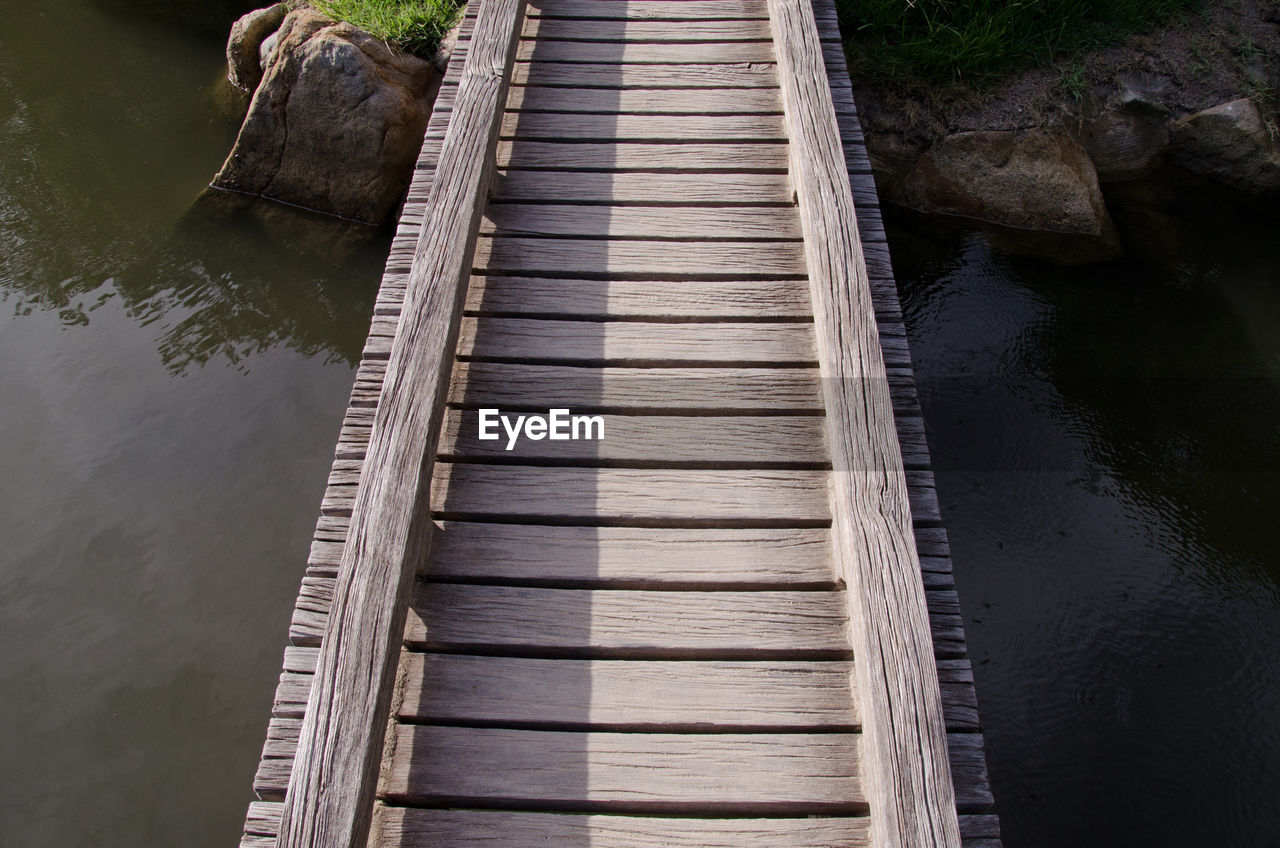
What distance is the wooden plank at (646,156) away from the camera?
3.63m

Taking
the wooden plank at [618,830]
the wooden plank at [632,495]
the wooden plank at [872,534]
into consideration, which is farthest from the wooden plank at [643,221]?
the wooden plank at [618,830]

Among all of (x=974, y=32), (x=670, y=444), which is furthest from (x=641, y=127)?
(x=974, y=32)

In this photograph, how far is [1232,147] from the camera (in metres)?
5.58

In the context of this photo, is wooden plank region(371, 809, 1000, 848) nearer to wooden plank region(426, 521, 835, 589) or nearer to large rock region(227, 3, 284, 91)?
wooden plank region(426, 521, 835, 589)

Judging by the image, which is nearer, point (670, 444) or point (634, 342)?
point (670, 444)

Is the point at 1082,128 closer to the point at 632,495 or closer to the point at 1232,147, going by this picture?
the point at 1232,147

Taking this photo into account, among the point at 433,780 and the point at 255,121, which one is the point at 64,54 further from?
the point at 433,780

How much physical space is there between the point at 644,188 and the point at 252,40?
441cm

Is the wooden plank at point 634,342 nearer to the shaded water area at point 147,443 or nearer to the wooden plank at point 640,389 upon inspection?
the wooden plank at point 640,389

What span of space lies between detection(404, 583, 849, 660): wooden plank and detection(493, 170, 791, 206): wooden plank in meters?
1.83

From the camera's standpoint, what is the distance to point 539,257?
10.7 ft

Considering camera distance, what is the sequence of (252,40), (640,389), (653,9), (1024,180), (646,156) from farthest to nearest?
(252,40)
(1024,180)
(653,9)
(646,156)
(640,389)

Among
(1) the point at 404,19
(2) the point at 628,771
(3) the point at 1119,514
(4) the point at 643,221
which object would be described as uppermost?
(1) the point at 404,19

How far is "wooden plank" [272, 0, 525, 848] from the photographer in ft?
5.92
